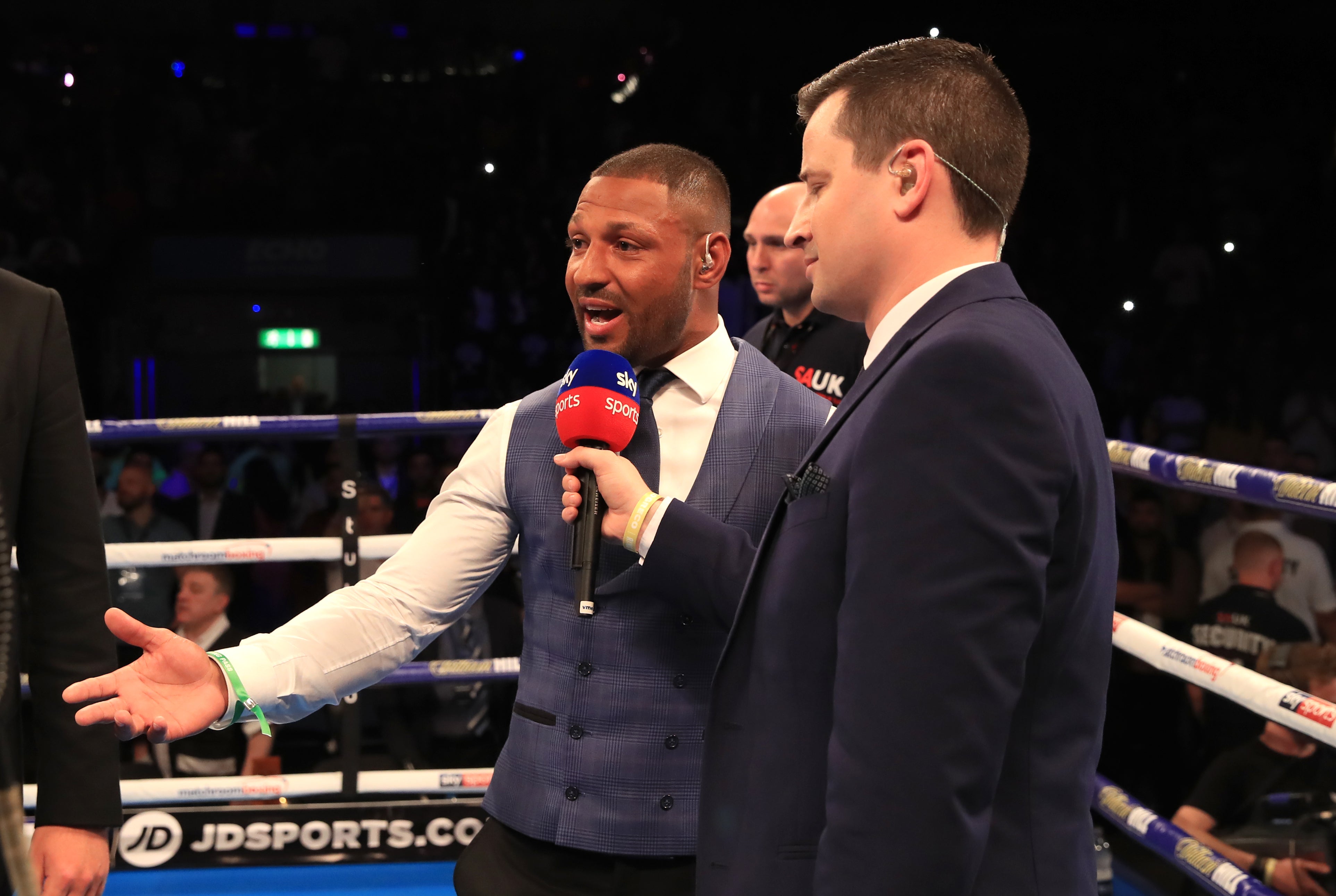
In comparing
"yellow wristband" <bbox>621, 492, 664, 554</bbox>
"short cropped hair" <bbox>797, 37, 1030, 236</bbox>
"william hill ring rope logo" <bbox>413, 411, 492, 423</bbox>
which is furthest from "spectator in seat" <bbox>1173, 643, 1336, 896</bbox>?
"short cropped hair" <bbox>797, 37, 1030, 236</bbox>

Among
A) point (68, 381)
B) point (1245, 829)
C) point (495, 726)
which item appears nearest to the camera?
point (68, 381)

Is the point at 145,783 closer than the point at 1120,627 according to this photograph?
No

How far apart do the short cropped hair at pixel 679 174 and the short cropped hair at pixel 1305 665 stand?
2.42 meters

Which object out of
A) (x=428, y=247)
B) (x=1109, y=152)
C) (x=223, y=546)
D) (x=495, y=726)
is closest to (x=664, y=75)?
(x=428, y=247)

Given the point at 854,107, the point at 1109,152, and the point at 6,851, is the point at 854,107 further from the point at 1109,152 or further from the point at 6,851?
the point at 1109,152

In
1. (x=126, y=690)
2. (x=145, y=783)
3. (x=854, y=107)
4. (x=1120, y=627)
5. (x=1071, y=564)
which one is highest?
(x=854, y=107)

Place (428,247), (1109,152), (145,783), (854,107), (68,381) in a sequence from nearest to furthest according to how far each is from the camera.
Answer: (854,107) < (68,381) < (145,783) < (428,247) < (1109,152)

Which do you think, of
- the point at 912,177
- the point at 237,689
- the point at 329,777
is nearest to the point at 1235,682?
the point at 912,177

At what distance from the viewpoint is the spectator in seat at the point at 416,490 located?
503cm

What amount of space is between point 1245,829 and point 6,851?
3275 millimetres

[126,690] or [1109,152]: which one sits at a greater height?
[1109,152]

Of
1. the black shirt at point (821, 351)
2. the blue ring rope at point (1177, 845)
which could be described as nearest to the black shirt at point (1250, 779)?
the blue ring rope at point (1177, 845)

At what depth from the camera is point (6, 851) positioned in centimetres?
70

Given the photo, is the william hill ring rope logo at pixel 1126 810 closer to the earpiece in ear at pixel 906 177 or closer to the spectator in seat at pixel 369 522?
the earpiece in ear at pixel 906 177
